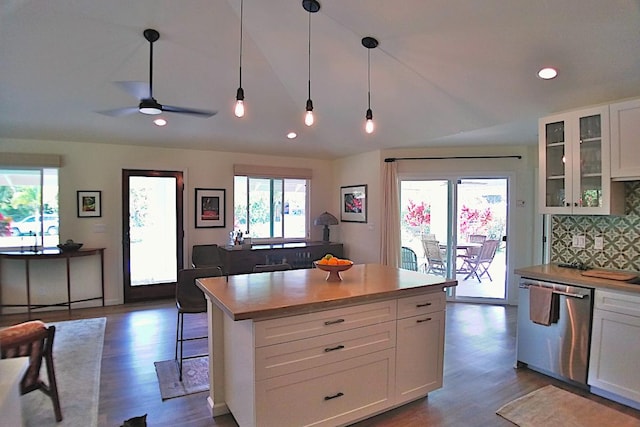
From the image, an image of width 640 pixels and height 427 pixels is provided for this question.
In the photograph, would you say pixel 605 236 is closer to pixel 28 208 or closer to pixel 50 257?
pixel 50 257

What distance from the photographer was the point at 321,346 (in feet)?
7.74

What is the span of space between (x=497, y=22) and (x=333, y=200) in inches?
184

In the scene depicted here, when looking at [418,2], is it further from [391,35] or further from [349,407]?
[349,407]

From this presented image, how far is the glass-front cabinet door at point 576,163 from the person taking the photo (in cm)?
316

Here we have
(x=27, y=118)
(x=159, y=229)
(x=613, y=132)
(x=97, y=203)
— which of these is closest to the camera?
(x=613, y=132)

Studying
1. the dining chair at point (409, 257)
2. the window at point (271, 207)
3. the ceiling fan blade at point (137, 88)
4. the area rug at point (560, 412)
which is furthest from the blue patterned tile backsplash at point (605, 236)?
the window at point (271, 207)

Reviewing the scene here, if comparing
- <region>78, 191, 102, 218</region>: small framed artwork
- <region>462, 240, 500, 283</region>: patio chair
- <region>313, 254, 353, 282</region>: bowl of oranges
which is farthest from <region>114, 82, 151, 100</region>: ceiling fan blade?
<region>462, 240, 500, 283</region>: patio chair

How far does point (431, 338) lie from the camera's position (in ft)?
9.39

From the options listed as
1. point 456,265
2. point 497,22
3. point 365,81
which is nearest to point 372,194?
point 456,265

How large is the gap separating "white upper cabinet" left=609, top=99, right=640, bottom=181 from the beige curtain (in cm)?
303

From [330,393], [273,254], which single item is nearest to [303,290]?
[330,393]

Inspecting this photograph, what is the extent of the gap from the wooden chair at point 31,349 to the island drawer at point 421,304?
7.90 feet

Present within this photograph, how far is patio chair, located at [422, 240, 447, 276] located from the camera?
234 inches

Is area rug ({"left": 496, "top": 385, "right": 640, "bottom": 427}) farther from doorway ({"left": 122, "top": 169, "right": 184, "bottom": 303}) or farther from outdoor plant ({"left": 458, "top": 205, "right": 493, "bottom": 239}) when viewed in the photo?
doorway ({"left": 122, "top": 169, "right": 184, "bottom": 303})
